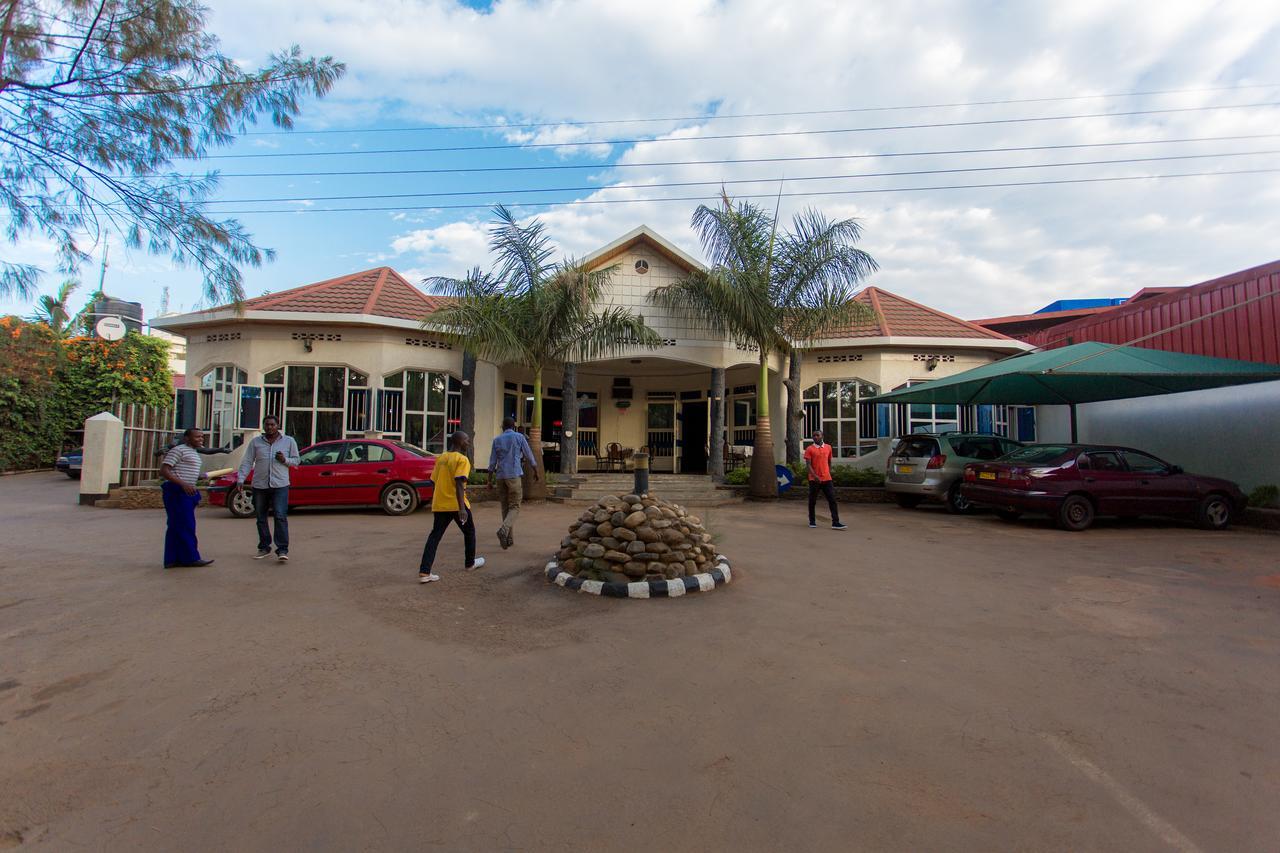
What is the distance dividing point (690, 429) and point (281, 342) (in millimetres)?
11466

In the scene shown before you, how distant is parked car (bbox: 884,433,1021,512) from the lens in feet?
41.5

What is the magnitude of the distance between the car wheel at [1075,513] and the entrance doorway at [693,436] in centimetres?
1075

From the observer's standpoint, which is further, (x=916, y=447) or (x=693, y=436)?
(x=693, y=436)

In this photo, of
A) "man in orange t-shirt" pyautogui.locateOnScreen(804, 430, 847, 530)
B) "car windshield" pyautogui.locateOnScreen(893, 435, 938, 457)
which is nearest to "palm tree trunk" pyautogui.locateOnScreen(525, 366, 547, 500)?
"man in orange t-shirt" pyautogui.locateOnScreen(804, 430, 847, 530)

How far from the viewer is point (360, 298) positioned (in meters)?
16.4

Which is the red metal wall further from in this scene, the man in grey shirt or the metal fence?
the metal fence

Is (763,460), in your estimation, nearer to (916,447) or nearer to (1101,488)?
(916,447)

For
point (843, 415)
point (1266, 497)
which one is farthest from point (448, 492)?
point (1266, 497)

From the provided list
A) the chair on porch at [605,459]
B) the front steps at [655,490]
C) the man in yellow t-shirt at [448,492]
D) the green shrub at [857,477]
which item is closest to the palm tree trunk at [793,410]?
the green shrub at [857,477]

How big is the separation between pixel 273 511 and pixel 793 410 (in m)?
12.5

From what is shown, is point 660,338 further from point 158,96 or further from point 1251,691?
point 1251,691

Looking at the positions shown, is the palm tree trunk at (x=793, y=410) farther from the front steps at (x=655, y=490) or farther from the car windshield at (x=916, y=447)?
the car windshield at (x=916, y=447)

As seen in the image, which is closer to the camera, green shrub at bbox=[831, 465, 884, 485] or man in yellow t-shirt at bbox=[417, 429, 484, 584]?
man in yellow t-shirt at bbox=[417, 429, 484, 584]

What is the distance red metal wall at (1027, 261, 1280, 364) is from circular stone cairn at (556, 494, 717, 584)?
11.9m
